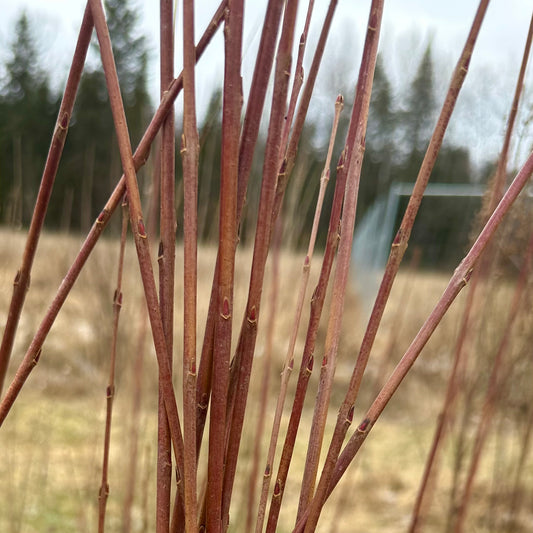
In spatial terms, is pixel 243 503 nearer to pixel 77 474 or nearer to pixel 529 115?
pixel 529 115

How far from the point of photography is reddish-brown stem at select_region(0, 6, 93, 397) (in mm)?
369

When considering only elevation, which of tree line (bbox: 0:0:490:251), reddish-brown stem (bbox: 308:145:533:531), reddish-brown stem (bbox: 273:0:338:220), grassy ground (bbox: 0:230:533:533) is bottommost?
grassy ground (bbox: 0:230:533:533)

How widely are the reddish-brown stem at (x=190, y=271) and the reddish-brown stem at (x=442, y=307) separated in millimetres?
77

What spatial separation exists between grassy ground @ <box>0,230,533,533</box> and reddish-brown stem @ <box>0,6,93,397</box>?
0.72m

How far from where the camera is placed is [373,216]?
5320 mm

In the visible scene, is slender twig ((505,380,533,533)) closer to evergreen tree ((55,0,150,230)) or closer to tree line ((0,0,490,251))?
tree line ((0,0,490,251))

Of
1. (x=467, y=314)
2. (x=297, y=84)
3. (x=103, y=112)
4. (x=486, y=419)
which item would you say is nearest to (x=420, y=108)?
(x=103, y=112)

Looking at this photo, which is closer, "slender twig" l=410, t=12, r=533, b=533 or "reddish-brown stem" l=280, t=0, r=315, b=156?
"reddish-brown stem" l=280, t=0, r=315, b=156

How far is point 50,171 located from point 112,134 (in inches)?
78.9

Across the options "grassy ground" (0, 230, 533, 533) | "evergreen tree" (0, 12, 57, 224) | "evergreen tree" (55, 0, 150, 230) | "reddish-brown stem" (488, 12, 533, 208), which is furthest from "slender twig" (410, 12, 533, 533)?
"evergreen tree" (0, 12, 57, 224)

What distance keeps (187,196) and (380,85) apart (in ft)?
18.1


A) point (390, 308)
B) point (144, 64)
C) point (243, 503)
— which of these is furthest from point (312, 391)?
point (243, 503)

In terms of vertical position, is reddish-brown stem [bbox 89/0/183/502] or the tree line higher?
the tree line

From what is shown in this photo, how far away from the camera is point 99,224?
38cm
